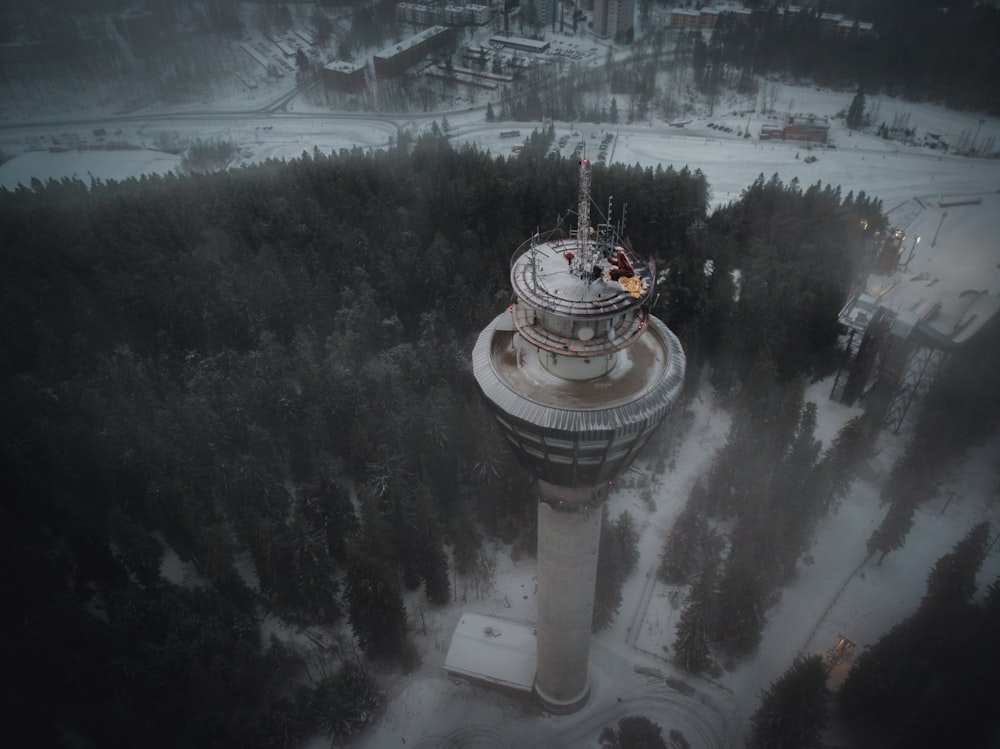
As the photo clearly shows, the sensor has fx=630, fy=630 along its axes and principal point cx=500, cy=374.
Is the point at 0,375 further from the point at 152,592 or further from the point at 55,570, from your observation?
the point at 152,592

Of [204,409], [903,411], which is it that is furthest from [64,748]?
[903,411]

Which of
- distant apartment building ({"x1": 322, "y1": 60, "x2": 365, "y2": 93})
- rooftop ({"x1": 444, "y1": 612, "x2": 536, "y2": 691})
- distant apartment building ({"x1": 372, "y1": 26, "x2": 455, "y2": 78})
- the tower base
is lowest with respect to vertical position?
the tower base

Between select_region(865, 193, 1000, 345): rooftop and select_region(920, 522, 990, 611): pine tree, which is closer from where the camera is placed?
select_region(920, 522, 990, 611): pine tree

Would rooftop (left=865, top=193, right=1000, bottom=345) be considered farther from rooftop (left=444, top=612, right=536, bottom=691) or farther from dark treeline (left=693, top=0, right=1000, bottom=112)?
rooftop (left=444, top=612, right=536, bottom=691)

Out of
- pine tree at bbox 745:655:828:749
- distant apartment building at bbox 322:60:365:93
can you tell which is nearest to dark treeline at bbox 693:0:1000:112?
distant apartment building at bbox 322:60:365:93

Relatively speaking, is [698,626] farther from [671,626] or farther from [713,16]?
[713,16]

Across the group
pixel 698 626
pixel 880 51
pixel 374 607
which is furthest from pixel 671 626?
pixel 880 51
